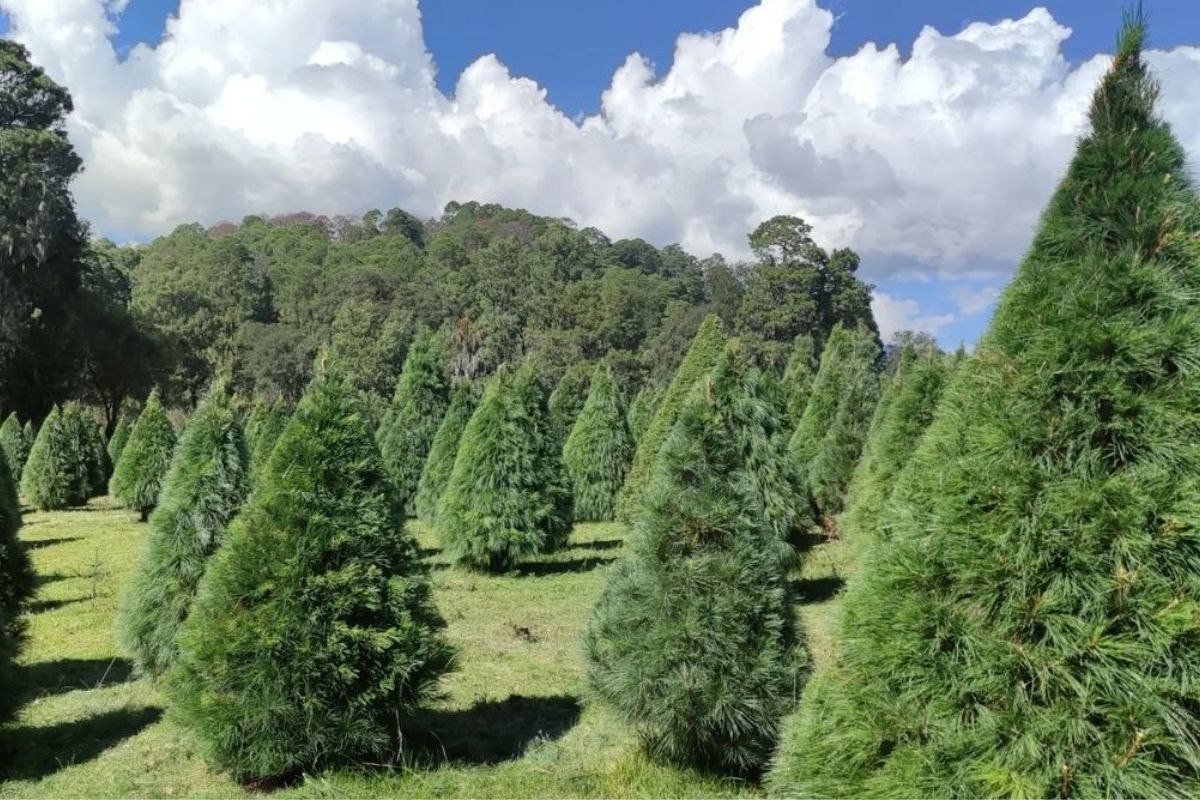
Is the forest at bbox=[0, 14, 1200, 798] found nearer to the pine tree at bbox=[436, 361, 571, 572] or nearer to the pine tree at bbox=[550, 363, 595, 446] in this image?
the pine tree at bbox=[436, 361, 571, 572]

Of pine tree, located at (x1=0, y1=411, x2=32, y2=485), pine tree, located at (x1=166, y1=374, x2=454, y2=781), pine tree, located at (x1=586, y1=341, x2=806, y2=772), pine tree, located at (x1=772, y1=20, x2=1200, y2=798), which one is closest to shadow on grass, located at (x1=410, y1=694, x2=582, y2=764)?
pine tree, located at (x1=166, y1=374, x2=454, y2=781)

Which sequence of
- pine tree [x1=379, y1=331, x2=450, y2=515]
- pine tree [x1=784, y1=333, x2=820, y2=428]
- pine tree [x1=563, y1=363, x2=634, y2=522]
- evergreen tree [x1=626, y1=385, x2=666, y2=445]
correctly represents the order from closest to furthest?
pine tree [x1=563, y1=363, x2=634, y2=522], pine tree [x1=379, y1=331, x2=450, y2=515], pine tree [x1=784, y1=333, x2=820, y2=428], evergreen tree [x1=626, y1=385, x2=666, y2=445]

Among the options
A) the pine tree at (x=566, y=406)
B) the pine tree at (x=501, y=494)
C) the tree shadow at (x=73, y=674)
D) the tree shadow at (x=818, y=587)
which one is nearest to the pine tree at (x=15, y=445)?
the pine tree at (x=566, y=406)

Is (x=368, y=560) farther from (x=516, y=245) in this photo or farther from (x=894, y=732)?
(x=516, y=245)

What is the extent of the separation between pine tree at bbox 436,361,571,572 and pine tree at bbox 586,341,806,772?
935 centimetres

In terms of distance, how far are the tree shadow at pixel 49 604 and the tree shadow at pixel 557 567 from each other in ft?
23.2

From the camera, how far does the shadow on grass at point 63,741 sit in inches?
248

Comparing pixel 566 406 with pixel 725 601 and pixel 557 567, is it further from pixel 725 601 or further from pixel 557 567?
pixel 725 601

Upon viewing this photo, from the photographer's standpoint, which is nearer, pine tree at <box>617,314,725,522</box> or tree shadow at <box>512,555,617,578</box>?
tree shadow at <box>512,555,617,578</box>

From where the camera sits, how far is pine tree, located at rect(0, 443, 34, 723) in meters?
6.32

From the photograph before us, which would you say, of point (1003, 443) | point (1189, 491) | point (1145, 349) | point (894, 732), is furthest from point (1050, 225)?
point (894, 732)

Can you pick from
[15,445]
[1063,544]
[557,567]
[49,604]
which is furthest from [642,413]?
[1063,544]

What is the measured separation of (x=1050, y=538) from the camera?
2.56m

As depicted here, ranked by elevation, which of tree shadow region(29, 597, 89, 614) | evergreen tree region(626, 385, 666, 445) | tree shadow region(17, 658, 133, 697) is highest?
evergreen tree region(626, 385, 666, 445)
